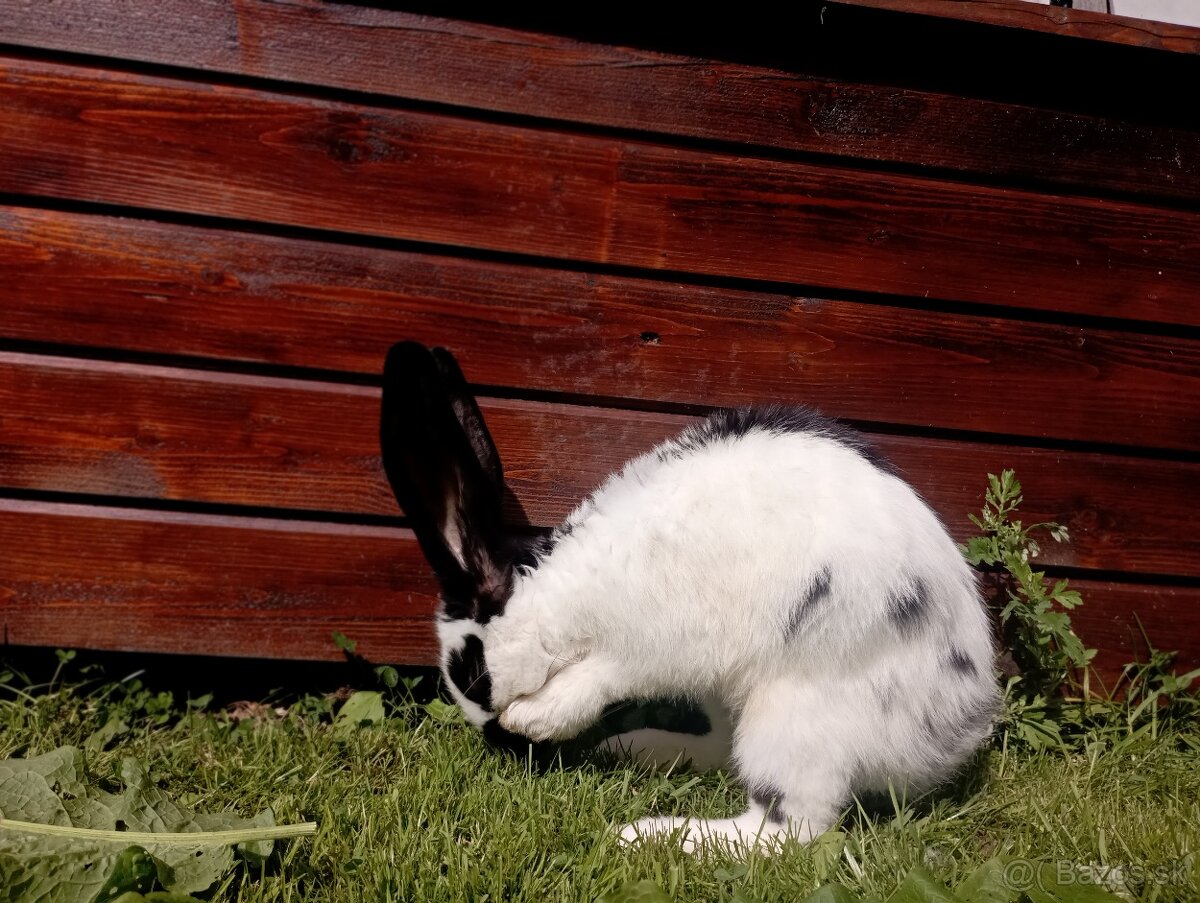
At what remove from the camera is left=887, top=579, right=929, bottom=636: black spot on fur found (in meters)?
2.04

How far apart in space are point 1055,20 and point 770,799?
208cm

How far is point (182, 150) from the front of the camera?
2330 millimetres

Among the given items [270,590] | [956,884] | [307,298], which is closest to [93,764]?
[270,590]

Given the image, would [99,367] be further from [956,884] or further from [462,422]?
[956,884]

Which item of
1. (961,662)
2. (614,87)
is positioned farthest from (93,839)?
(614,87)

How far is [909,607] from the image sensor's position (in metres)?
2.06

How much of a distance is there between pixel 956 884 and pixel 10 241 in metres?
2.76

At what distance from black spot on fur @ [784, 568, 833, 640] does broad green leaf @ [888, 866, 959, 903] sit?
566 millimetres

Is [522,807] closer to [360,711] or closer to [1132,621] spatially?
[360,711]

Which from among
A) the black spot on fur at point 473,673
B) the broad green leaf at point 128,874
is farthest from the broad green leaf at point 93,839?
the black spot on fur at point 473,673

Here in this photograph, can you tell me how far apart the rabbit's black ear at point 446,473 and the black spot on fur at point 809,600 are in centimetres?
72

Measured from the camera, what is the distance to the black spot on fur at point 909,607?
2043mm

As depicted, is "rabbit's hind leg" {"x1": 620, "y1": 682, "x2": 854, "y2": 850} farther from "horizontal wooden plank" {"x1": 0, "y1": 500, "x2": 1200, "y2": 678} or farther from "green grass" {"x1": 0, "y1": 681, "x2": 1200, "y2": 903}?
"horizontal wooden plank" {"x1": 0, "y1": 500, "x2": 1200, "y2": 678}

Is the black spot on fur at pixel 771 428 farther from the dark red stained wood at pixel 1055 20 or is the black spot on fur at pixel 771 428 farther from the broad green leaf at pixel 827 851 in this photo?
the dark red stained wood at pixel 1055 20
